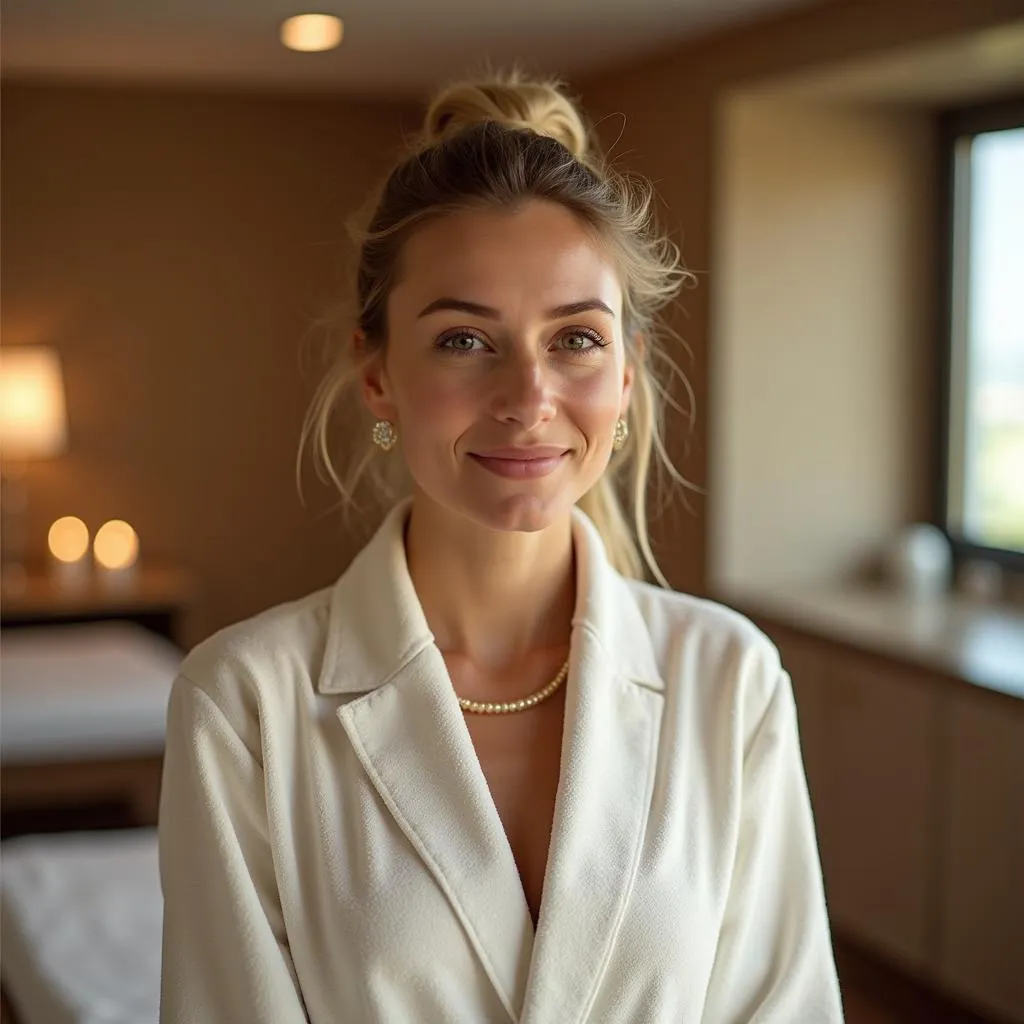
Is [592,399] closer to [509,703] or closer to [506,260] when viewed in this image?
[506,260]

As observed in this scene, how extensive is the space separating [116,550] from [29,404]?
23.7 inches

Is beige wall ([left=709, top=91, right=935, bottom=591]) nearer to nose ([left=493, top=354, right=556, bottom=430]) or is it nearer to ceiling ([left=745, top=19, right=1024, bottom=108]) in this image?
ceiling ([left=745, top=19, right=1024, bottom=108])

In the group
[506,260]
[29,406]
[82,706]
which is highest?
[506,260]

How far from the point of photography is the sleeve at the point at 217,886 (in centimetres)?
134

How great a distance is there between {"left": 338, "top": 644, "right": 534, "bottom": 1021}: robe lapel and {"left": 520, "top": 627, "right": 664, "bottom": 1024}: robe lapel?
29 mm

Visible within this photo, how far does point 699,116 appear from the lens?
13.5ft

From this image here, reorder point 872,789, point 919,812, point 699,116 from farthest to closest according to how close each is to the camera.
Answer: point 699,116 < point 872,789 < point 919,812

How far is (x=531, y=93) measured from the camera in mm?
1597

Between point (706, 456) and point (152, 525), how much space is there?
2.22 meters

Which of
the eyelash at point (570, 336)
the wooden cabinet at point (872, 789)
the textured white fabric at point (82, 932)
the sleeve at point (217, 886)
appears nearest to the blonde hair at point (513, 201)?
the eyelash at point (570, 336)

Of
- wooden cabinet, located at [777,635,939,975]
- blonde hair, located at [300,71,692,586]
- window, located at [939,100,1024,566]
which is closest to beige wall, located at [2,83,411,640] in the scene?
window, located at [939,100,1024,566]

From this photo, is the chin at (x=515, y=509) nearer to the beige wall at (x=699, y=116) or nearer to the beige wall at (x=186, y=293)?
the beige wall at (x=699, y=116)

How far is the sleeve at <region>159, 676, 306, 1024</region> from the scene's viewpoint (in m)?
1.34

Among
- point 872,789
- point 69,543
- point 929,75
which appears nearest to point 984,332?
point 929,75
